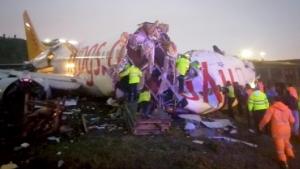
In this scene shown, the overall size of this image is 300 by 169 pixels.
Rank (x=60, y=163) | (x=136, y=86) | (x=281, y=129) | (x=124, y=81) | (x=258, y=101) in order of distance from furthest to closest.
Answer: (x=124, y=81) → (x=136, y=86) → (x=258, y=101) → (x=281, y=129) → (x=60, y=163)

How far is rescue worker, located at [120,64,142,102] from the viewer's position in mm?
11531

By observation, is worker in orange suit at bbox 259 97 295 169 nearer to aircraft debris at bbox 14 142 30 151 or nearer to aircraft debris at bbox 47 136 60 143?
aircraft debris at bbox 47 136 60 143

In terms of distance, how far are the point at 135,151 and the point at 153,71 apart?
4566 mm

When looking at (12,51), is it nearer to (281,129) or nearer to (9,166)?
(9,166)

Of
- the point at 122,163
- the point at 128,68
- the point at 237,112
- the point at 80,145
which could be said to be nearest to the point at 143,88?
the point at 128,68

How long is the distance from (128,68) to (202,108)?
3443 millimetres

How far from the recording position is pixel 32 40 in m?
26.7

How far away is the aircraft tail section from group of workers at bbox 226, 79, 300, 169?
54.6 feet

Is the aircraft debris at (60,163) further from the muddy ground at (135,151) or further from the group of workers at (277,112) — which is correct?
the group of workers at (277,112)

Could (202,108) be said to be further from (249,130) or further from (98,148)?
(98,148)

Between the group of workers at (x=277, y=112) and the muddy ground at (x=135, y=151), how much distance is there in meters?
0.48

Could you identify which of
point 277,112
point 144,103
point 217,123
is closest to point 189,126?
point 217,123

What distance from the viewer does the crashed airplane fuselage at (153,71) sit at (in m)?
12.4

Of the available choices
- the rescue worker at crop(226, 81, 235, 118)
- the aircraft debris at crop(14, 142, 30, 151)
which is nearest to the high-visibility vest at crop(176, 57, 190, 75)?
the rescue worker at crop(226, 81, 235, 118)
